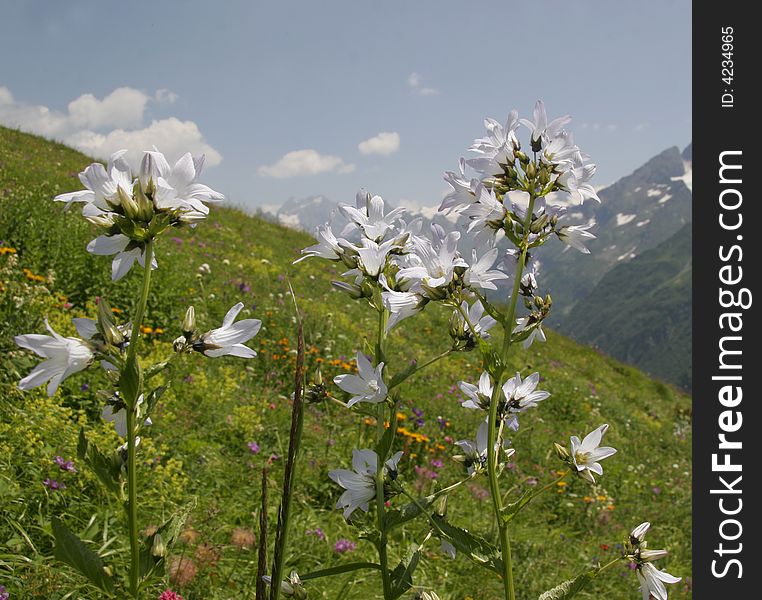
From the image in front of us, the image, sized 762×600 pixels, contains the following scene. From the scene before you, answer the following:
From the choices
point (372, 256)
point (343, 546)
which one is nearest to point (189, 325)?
point (372, 256)

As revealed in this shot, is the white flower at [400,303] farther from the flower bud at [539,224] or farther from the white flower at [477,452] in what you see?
the white flower at [477,452]

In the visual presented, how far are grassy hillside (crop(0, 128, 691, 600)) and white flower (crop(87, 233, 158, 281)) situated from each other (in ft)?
3.14

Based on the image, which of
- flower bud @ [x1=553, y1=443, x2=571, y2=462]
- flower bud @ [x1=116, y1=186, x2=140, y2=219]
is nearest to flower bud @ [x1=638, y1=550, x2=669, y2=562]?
flower bud @ [x1=553, y1=443, x2=571, y2=462]

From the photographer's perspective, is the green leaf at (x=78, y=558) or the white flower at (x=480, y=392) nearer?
the green leaf at (x=78, y=558)

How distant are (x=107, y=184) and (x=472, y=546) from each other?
1456 millimetres

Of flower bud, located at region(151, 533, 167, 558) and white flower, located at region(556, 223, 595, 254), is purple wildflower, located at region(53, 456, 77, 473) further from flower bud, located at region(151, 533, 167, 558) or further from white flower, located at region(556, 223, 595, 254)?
white flower, located at region(556, 223, 595, 254)

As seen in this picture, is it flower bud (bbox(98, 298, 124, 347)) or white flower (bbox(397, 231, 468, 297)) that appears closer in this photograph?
flower bud (bbox(98, 298, 124, 347))

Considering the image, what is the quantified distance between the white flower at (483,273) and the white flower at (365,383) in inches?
15.3

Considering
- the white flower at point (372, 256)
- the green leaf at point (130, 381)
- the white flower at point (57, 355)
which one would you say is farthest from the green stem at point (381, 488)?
the white flower at point (57, 355)

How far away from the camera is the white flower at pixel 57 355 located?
1354 mm

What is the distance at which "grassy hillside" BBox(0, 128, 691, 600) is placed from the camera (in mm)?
3371

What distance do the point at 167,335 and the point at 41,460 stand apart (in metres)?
3.05

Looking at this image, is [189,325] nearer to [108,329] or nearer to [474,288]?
[108,329]
